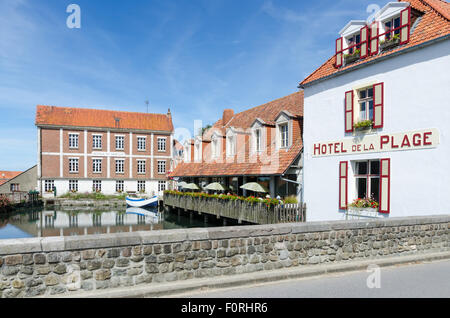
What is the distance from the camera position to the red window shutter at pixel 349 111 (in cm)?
1280

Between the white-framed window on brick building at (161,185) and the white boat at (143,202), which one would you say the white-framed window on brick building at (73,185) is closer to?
the white boat at (143,202)

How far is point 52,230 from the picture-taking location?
23.4 metres

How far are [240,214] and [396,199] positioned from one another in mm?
8457

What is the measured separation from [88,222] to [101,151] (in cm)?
1664

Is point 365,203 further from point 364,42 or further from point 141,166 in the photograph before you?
point 141,166

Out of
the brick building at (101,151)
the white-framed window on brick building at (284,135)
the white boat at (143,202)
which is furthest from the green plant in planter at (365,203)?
the brick building at (101,151)

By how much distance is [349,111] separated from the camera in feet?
42.2

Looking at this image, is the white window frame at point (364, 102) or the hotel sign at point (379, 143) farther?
the white window frame at point (364, 102)

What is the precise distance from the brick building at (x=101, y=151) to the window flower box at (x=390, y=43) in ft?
116

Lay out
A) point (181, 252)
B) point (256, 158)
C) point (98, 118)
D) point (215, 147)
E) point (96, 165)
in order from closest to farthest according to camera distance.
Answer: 1. point (181, 252)
2. point (256, 158)
3. point (215, 147)
4. point (96, 165)
5. point (98, 118)

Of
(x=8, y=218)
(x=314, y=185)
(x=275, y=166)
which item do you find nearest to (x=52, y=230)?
(x=8, y=218)

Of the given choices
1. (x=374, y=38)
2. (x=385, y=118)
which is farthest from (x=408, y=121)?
(x=374, y=38)
